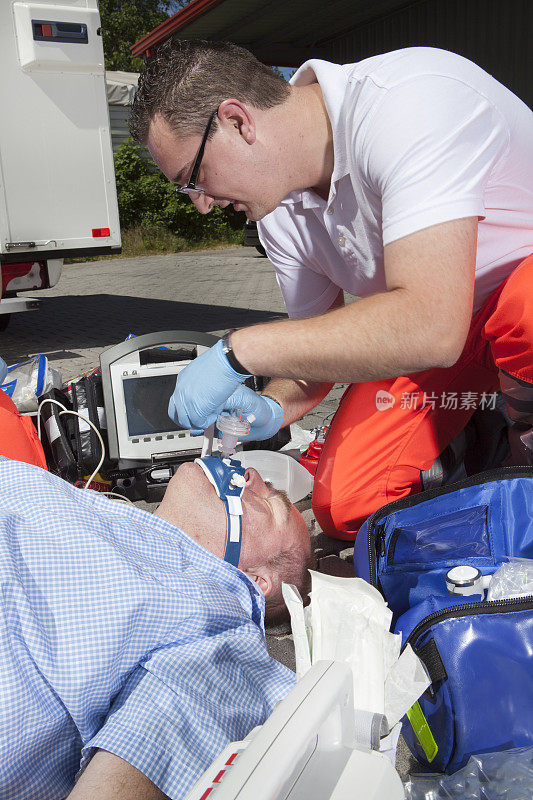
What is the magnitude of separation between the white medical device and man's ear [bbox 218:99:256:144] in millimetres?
1567

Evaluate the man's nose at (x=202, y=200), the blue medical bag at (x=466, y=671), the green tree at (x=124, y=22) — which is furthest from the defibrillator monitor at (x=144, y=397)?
the green tree at (x=124, y=22)

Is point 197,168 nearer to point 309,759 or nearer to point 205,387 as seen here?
point 205,387

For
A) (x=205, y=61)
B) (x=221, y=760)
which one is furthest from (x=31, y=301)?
(x=221, y=760)

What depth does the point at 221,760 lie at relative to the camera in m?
0.85

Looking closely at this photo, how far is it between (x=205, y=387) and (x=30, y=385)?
140cm

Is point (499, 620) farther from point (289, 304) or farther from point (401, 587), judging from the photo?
point (289, 304)

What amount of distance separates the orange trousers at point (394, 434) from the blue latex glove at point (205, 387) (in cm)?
67

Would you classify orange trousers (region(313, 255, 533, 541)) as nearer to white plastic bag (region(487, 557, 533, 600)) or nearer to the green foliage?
white plastic bag (region(487, 557, 533, 600))

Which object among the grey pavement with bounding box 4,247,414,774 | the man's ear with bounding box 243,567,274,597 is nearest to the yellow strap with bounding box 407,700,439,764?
the grey pavement with bounding box 4,247,414,774

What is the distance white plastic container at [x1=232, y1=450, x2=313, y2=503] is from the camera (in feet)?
10.1

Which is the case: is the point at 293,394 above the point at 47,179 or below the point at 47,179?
below

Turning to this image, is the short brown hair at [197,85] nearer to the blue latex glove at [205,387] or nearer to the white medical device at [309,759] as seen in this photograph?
the blue latex glove at [205,387]

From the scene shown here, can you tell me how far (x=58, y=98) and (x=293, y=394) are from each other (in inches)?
174

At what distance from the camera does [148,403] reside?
307 centimetres
